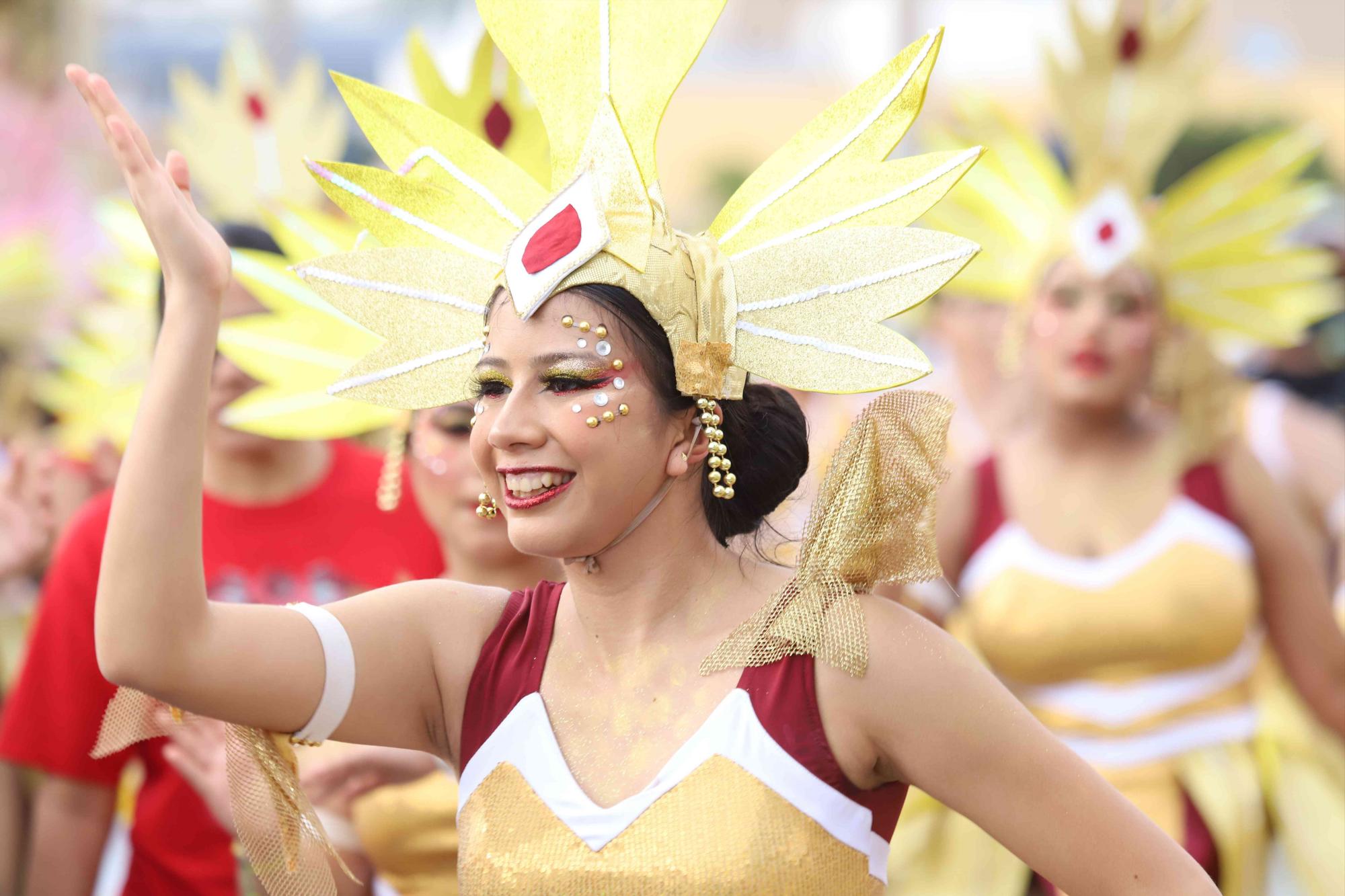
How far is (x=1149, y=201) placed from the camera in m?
4.65

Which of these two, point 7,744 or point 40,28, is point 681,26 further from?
point 40,28

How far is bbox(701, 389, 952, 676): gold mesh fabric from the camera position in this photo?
2271 mm

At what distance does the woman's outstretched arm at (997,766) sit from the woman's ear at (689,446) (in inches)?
14.2

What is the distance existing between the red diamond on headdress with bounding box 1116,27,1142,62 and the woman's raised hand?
10.6ft

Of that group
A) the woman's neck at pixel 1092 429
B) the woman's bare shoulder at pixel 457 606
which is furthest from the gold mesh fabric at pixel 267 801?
the woman's neck at pixel 1092 429

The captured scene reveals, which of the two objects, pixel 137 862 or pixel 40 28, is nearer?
pixel 137 862

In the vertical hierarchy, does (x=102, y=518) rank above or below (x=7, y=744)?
above

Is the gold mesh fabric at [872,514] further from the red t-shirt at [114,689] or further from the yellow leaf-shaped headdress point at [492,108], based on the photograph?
the red t-shirt at [114,689]

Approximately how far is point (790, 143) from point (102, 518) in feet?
5.95

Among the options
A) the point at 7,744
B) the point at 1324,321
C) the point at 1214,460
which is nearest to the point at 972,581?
the point at 1214,460

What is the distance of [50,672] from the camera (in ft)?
11.6

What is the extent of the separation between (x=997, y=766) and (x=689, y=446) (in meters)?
0.61

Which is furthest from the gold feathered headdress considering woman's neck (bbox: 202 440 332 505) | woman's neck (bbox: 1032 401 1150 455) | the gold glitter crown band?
the gold glitter crown band

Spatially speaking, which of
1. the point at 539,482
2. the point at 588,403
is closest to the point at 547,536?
the point at 539,482
